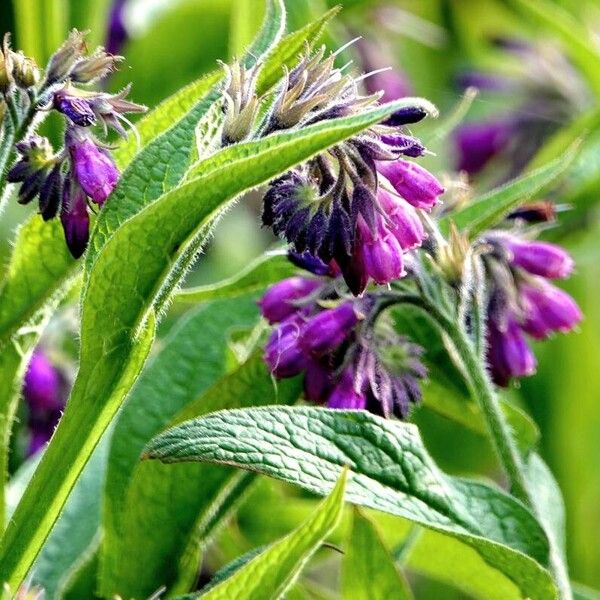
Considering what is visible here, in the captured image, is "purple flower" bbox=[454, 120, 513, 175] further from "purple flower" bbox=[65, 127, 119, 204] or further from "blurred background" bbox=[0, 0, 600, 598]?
"purple flower" bbox=[65, 127, 119, 204]

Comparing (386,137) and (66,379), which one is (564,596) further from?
(66,379)

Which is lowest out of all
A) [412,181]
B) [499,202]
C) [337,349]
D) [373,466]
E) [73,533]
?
[73,533]

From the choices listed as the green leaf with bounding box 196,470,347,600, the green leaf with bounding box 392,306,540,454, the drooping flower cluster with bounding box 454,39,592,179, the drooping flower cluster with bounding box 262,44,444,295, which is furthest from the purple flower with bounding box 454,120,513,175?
the green leaf with bounding box 196,470,347,600

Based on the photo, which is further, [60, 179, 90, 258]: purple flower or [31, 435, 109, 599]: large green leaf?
[31, 435, 109, 599]: large green leaf

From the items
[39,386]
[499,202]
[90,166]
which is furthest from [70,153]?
[39,386]

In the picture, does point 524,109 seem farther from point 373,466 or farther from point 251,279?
point 373,466

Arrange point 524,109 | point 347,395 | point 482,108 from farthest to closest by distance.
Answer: point 482,108
point 524,109
point 347,395

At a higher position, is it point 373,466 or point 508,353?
point 508,353

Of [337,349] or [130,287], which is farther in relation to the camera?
[337,349]
